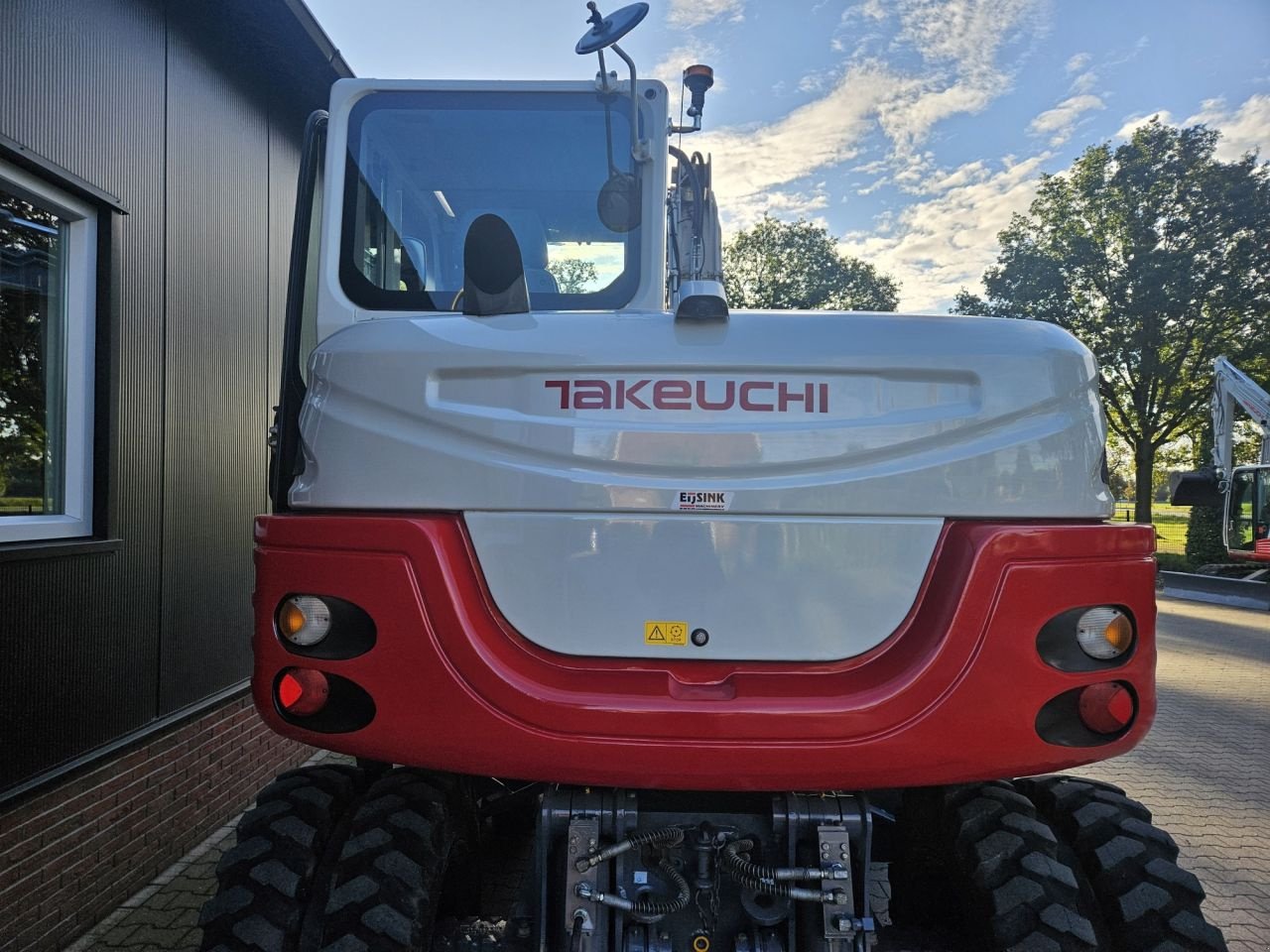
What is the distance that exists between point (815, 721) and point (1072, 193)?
23353 millimetres

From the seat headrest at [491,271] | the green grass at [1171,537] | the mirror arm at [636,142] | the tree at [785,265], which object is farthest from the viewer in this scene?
A: the tree at [785,265]

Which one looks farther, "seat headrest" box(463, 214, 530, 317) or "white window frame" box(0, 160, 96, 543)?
"white window frame" box(0, 160, 96, 543)

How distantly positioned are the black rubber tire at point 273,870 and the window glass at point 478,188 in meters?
1.55

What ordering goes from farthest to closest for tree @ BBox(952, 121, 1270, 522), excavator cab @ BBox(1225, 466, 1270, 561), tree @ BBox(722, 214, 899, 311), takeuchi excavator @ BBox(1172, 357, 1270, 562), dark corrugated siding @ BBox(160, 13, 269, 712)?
tree @ BBox(722, 214, 899, 311) < tree @ BBox(952, 121, 1270, 522) < excavator cab @ BBox(1225, 466, 1270, 561) < takeuchi excavator @ BBox(1172, 357, 1270, 562) < dark corrugated siding @ BBox(160, 13, 269, 712)

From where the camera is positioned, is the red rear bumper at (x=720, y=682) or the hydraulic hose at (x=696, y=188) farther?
the hydraulic hose at (x=696, y=188)

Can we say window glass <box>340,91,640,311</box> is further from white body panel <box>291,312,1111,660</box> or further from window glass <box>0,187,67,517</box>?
window glass <box>0,187,67,517</box>

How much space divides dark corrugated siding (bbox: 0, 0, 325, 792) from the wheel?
3.07 m

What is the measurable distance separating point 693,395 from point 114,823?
3195 mm

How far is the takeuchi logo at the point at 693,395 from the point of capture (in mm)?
2027

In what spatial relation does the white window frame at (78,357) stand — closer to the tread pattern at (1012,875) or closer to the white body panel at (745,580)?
the white body panel at (745,580)

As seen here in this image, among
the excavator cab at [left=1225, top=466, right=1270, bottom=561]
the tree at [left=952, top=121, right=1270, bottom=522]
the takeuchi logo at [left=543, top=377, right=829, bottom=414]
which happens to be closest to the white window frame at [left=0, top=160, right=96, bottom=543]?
the takeuchi logo at [left=543, top=377, right=829, bottom=414]

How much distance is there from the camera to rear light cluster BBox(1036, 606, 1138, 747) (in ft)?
6.45

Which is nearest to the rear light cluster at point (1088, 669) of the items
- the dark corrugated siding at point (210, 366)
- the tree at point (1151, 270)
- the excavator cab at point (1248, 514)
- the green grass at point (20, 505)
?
the green grass at point (20, 505)

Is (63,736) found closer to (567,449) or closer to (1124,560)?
(567,449)
